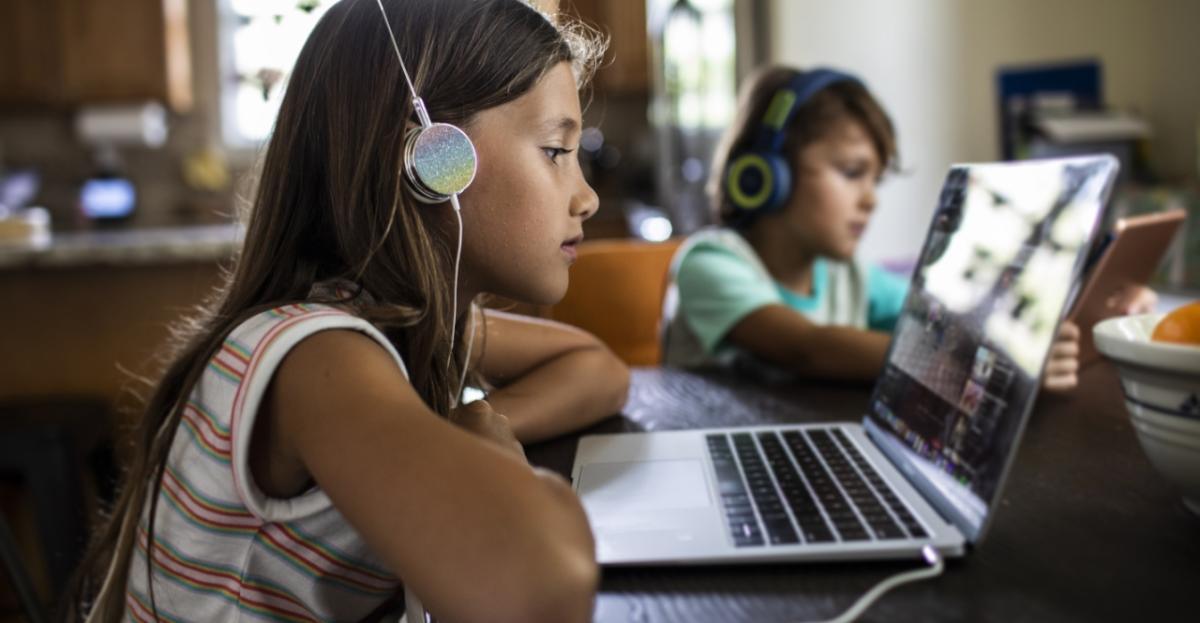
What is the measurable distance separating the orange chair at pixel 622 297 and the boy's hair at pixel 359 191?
736 millimetres

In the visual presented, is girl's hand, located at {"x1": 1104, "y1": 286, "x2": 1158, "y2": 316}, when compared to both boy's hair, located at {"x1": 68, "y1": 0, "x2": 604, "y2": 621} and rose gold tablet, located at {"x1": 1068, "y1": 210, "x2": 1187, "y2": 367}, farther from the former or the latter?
boy's hair, located at {"x1": 68, "y1": 0, "x2": 604, "y2": 621}

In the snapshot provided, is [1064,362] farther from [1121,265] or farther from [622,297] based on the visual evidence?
[622,297]

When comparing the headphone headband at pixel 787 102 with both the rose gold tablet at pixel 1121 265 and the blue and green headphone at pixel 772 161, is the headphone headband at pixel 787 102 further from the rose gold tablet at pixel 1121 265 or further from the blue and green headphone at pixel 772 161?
the rose gold tablet at pixel 1121 265

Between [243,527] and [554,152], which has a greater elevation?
[554,152]

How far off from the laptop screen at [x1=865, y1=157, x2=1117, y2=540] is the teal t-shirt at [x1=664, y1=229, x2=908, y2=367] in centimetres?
49

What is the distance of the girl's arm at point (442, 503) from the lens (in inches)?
18.8

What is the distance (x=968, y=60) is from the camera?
2.52 m

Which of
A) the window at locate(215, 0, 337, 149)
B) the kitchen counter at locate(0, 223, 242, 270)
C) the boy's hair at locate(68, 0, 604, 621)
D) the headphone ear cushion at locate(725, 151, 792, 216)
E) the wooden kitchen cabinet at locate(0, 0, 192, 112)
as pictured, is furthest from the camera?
the window at locate(215, 0, 337, 149)

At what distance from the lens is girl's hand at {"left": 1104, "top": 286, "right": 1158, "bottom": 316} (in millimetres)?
1049

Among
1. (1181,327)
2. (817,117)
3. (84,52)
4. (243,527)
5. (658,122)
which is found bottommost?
(243,527)

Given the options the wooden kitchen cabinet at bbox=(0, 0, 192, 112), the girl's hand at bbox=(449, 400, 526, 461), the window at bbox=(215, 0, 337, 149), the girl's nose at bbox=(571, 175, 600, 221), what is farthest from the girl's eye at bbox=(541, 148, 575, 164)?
the window at bbox=(215, 0, 337, 149)

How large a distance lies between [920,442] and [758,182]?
0.83 m

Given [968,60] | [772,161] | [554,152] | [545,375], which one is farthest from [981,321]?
[968,60]

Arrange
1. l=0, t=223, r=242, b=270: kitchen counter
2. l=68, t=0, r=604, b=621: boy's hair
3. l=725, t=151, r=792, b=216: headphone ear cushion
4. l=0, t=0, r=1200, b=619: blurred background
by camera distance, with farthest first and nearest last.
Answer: l=0, t=223, r=242, b=270: kitchen counter → l=0, t=0, r=1200, b=619: blurred background → l=725, t=151, r=792, b=216: headphone ear cushion → l=68, t=0, r=604, b=621: boy's hair
